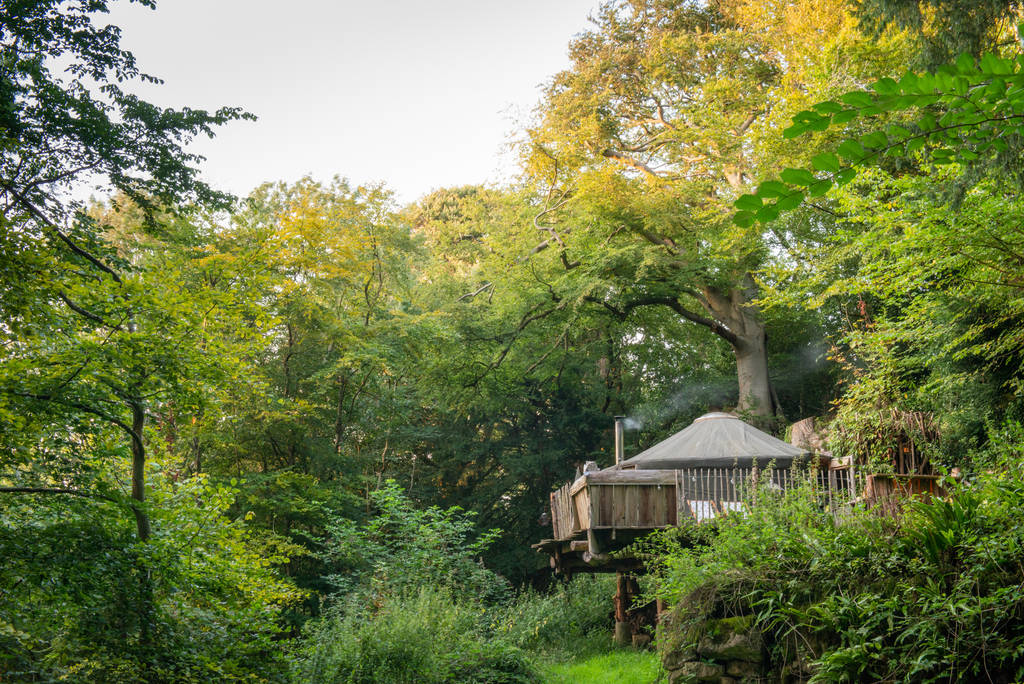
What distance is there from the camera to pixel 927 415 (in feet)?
32.9

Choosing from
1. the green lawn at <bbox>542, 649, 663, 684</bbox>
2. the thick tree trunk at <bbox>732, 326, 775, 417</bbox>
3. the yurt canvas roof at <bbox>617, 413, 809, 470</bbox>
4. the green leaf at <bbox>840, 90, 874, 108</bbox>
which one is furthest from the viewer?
the thick tree trunk at <bbox>732, 326, 775, 417</bbox>

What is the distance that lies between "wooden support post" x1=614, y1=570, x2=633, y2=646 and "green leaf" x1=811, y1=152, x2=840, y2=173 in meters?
12.3

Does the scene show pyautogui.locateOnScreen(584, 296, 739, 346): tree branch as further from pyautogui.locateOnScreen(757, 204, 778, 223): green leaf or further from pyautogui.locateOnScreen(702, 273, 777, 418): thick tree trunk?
pyautogui.locateOnScreen(757, 204, 778, 223): green leaf

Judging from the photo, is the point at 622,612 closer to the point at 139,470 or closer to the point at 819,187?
the point at 139,470

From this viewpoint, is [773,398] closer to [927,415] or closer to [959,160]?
[927,415]

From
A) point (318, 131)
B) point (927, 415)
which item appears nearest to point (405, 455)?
point (318, 131)

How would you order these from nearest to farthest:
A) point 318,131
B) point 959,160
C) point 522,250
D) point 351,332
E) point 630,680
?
point 959,160 < point 630,680 < point 318,131 < point 351,332 < point 522,250

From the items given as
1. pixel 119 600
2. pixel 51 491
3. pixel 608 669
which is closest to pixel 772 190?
pixel 51 491

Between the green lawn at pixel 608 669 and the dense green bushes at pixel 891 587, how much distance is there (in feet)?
11.5

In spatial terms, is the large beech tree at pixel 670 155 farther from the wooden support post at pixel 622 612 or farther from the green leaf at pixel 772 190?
the green leaf at pixel 772 190

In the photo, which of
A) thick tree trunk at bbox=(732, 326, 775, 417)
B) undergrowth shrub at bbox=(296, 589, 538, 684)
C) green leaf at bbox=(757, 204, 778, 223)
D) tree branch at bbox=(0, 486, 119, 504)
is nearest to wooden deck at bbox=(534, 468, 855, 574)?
undergrowth shrub at bbox=(296, 589, 538, 684)

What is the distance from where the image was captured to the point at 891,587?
4.89m

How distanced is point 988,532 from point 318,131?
12.7 meters

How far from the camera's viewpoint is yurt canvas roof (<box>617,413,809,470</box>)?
11250 mm
